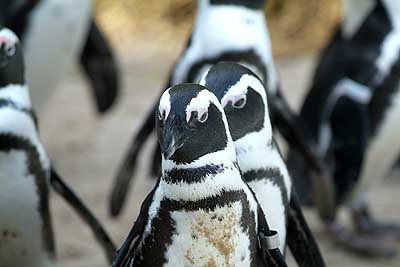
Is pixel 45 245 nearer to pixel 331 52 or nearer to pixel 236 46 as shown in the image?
pixel 236 46

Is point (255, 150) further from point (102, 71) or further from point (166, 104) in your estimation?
point (102, 71)

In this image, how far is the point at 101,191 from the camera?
320 centimetres

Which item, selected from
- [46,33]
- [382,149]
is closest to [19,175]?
[46,33]

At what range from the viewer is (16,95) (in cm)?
184

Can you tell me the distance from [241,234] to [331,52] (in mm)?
1417

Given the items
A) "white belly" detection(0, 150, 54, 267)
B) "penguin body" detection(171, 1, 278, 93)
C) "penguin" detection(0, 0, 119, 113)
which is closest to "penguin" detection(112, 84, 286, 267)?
"white belly" detection(0, 150, 54, 267)

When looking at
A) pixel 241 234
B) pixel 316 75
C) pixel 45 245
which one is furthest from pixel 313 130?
pixel 241 234

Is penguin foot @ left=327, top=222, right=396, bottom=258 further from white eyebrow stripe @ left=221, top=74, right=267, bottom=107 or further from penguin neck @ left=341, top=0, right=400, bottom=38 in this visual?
white eyebrow stripe @ left=221, top=74, right=267, bottom=107

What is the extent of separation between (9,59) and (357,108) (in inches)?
43.4

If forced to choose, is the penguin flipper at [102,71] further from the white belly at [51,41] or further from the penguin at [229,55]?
the penguin at [229,55]

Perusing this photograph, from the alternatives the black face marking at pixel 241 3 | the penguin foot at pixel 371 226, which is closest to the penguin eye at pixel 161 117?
the black face marking at pixel 241 3

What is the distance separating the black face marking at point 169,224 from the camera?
148 centimetres

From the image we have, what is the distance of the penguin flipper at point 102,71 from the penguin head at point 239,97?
1626 mm

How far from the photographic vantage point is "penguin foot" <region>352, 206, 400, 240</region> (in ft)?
9.41
